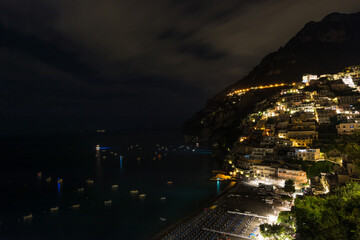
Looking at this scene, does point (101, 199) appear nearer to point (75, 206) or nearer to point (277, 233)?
point (75, 206)

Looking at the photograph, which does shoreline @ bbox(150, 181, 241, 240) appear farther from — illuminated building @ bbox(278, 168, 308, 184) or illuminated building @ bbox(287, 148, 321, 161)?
illuminated building @ bbox(287, 148, 321, 161)

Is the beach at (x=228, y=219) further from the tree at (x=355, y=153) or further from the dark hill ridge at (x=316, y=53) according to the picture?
the dark hill ridge at (x=316, y=53)

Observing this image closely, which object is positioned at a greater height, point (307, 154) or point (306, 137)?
point (306, 137)

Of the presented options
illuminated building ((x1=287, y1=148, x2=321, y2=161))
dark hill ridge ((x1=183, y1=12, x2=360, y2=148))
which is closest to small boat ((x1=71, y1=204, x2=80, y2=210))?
illuminated building ((x1=287, y1=148, x2=321, y2=161))

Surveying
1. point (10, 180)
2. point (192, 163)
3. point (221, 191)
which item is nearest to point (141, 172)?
point (192, 163)

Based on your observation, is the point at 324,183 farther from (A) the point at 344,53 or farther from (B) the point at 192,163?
(A) the point at 344,53

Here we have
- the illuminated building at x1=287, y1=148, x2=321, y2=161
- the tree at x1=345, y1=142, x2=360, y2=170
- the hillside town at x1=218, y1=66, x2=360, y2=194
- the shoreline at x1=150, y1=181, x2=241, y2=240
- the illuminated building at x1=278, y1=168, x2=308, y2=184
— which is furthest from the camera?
the illuminated building at x1=287, y1=148, x2=321, y2=161

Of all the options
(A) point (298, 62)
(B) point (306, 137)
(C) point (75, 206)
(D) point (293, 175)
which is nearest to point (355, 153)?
(D) point (293, 175)

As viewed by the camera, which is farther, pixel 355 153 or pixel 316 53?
pixel 316 53
